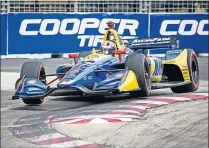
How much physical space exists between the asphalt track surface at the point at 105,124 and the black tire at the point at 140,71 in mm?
196

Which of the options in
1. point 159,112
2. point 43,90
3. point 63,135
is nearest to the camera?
point 63,135

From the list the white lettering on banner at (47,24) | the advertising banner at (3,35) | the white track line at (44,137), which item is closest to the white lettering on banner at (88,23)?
the white lettering on banner at (47,24)

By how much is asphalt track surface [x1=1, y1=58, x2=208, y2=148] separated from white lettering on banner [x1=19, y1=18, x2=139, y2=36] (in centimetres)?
1193

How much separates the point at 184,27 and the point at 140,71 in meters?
14.5

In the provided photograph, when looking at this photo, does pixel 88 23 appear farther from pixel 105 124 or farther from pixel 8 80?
pixel 105 124

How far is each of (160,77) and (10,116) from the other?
382cm

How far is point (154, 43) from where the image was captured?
41.8 ft

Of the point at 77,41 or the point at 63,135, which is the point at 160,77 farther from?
the point at 77,41

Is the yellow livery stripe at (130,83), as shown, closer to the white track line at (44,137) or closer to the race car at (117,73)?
the race car at (117,73)

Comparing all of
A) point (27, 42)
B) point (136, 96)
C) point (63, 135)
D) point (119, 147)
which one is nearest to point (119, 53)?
point (136, 96)

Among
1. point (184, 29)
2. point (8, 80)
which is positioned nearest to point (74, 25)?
point (184, 29)

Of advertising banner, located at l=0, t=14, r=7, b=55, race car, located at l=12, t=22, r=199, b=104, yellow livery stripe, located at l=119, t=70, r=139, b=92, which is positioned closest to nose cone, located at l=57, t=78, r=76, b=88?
race car, located at l=12, t=22, r=199, b=104

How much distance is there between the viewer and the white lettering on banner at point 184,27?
973 inches

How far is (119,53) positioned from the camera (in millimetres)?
11281
